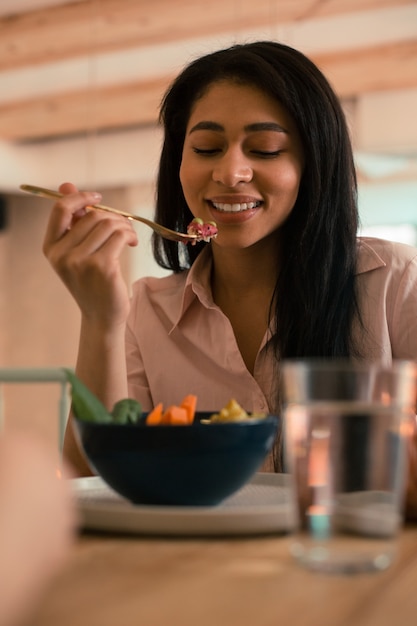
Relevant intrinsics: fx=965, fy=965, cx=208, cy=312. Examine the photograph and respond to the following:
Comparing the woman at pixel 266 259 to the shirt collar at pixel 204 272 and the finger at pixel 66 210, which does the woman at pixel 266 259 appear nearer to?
the shirt collar at pixel 204 272

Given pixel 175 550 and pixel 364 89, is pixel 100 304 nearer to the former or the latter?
pixel 175 550

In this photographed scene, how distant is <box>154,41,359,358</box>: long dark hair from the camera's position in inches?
66.6

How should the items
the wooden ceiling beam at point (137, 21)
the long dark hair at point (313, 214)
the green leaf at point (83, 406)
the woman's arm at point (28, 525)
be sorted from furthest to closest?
the wooden ceiling beam at point (137, 21) → the long dark hair at point (313, 214) → the green leaf at point (83, 406) → the woman's arm at point (28, 525)

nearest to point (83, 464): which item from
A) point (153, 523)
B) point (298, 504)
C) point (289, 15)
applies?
point (153, 523)

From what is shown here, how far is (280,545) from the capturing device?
709mm

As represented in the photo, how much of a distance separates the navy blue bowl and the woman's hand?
0.54 m

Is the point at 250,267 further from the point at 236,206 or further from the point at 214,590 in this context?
the point at 214,590

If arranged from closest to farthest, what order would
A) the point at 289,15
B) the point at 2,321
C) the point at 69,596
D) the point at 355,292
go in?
the point at 69,596
the point at 355,292
the point at 289,15
the point at 2,321

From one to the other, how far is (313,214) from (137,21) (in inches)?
130

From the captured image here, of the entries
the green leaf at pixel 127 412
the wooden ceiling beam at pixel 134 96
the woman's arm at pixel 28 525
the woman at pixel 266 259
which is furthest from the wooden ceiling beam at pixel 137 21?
the woman's arm at pixel 28 525

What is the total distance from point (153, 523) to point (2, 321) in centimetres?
887

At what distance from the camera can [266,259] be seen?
1.87 metres

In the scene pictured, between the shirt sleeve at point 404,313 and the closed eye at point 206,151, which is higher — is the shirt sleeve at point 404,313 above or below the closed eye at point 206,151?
below

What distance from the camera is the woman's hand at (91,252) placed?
1329 millimetres
